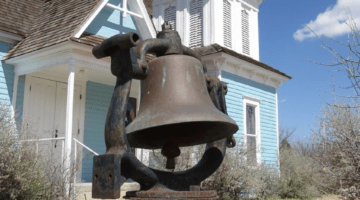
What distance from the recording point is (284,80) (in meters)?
15.0

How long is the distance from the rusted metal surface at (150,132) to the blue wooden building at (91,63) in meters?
5.36

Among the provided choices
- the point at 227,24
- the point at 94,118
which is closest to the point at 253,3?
the point at 227,24

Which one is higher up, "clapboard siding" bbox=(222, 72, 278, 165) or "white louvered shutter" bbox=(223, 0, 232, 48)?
"white louvered shutter" bbox=(223, 0, 232, 48)

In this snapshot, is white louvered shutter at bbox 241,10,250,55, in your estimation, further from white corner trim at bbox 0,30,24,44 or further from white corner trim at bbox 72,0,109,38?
white corner trim at bbox 0,30,24,44

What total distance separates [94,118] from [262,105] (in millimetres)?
6599

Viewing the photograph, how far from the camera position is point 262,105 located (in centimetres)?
1430

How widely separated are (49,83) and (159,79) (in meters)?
8.40

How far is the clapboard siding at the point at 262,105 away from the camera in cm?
1273

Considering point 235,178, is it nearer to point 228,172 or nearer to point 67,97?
point 228,172

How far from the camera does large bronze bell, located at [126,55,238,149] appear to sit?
2324 millimetres

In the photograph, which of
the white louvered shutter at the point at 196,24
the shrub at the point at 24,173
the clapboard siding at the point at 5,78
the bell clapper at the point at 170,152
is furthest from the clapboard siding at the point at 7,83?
the bell clapper at the point at 170,152

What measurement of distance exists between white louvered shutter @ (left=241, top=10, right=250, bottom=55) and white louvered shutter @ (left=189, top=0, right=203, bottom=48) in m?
1.93

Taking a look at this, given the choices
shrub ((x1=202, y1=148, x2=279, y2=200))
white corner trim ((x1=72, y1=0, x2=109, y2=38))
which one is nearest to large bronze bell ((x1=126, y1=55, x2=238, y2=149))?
white corner trim ((x1=72, y1=0, x2=109, y2=38))

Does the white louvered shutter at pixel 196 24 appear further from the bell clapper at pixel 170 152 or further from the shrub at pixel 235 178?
the bell clapper at pixel 170 152
